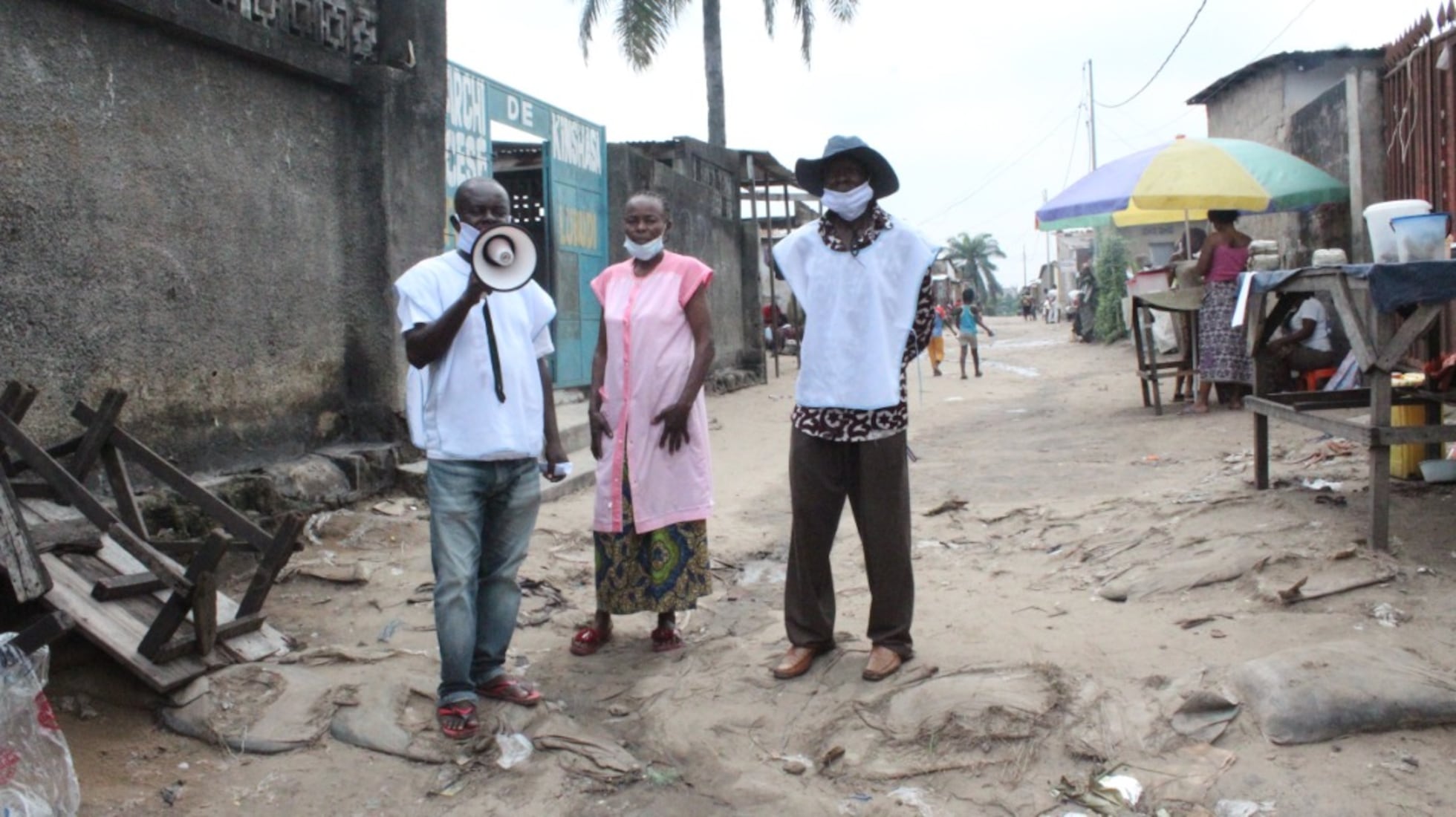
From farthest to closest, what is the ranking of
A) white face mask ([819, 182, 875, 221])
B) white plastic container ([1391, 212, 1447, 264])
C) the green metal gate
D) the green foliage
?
the green foliage → the green metal gate → white plastic container ([1391, 212, 1447, 264]) → white face mask ([819, 182, 875, 221])

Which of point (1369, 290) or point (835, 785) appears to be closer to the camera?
point (835, 785)

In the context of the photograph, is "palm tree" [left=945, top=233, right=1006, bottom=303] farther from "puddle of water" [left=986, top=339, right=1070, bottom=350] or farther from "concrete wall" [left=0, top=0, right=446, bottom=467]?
"concrete wall" [left=0, top=0, right=446, bottom=467]

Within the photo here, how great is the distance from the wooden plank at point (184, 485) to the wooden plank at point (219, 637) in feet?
0.86

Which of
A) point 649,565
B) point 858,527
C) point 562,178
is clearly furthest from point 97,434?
point 562,178

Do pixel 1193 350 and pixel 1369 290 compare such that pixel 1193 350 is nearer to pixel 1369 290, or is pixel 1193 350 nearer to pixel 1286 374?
pixel 1286 374

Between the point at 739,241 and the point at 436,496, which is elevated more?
the point at 739,241

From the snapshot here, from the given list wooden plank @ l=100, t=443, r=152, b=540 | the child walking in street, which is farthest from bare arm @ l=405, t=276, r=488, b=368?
the child walking in street

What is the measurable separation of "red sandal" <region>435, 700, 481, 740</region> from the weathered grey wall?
8.61 metres

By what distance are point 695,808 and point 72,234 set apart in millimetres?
3407

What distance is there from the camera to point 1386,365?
415 cm

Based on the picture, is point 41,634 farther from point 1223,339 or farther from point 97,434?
point 1223,339

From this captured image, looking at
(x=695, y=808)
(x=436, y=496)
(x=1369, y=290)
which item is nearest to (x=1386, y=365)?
(x=1369, y=290)

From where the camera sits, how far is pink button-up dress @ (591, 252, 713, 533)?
4.02 m

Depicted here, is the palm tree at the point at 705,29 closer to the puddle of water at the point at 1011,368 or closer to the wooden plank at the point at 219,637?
the puddle of water at the point at 1011,368
